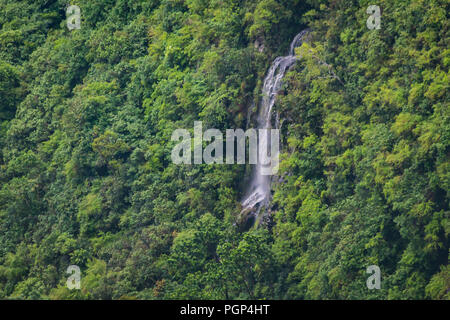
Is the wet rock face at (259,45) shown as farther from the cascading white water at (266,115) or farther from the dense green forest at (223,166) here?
the cascading white water at (266,115)

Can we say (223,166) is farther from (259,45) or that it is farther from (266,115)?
(259,45)

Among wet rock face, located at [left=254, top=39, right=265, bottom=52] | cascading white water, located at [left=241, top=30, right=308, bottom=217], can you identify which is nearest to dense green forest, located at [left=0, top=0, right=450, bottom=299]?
wet rock face, located at [left=254, top=39, right=265, bottom=52]

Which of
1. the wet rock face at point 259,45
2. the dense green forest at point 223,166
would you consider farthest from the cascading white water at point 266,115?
the wet rock face at point 259,45

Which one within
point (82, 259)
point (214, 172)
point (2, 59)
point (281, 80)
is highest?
point (2, 59)

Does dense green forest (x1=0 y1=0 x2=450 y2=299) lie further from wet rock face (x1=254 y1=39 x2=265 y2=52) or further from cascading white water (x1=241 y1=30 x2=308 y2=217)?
cascading white water (x1=241 y1=30 x2=308 y2=217)

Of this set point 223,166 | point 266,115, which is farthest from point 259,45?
point 223,166
